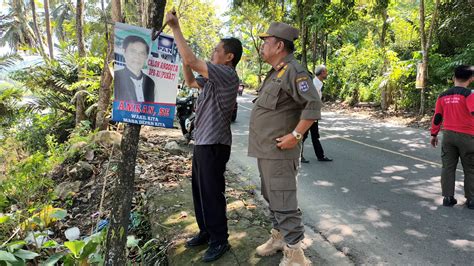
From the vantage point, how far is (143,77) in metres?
2.45

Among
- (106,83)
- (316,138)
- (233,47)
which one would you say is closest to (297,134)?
(233,47)

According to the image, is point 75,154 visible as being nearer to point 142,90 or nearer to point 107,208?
point 107,208

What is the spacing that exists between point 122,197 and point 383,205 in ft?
11.7

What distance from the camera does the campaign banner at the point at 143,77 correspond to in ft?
7.77

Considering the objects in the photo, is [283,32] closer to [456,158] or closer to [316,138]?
[456,158]

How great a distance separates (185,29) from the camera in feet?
81.5

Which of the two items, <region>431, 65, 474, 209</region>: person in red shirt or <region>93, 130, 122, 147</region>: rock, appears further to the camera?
<region>93, 130, 122, 147</region>: rock

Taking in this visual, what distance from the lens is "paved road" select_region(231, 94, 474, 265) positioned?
3.58m

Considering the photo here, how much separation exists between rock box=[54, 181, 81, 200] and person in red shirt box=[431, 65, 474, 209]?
5.06 metres

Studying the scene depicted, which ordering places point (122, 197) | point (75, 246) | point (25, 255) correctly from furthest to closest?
point (25, 255) < point (75, 246) < point (122, 197)

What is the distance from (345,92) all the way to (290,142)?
18646 mm

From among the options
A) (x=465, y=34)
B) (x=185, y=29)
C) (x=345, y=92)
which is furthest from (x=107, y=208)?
(x=185, y=29)

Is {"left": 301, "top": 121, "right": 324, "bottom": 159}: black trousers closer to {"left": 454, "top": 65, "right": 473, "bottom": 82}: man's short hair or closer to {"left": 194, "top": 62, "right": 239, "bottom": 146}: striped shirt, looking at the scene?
{"left": 454, "top": 65, "right": 473, "bottom": 82}: man's short hair

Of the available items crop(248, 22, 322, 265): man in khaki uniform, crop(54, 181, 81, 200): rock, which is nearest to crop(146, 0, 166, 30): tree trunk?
crop(248, 22, 322, 265): man in khaki uniform
